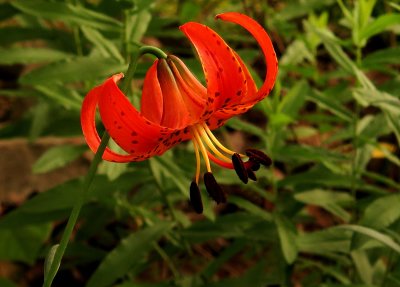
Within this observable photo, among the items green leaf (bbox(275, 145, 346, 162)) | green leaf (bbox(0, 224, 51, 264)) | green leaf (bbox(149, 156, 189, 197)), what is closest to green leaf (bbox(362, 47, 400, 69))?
green leaf (bbox(275, 145, 346, 162))

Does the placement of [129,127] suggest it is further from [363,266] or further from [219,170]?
[363,266]

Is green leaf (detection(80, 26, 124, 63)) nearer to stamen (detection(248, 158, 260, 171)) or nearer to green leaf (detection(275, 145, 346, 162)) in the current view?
→ green leaf (detection(275, 145, 346, 162))

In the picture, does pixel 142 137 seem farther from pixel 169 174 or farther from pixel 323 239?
pixel 323 239

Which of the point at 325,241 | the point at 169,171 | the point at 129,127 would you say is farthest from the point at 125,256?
the point at 129,127

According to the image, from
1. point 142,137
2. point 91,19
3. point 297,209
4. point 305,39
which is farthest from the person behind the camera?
point 305,39

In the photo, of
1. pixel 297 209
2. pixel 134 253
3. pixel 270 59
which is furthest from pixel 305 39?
pixel 270 59

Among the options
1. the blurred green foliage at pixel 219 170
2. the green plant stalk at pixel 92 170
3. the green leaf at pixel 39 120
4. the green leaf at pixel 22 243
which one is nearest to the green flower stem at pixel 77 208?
the green plant stalk at pixel 92 170

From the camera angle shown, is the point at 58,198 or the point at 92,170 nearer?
the point at 92,170
